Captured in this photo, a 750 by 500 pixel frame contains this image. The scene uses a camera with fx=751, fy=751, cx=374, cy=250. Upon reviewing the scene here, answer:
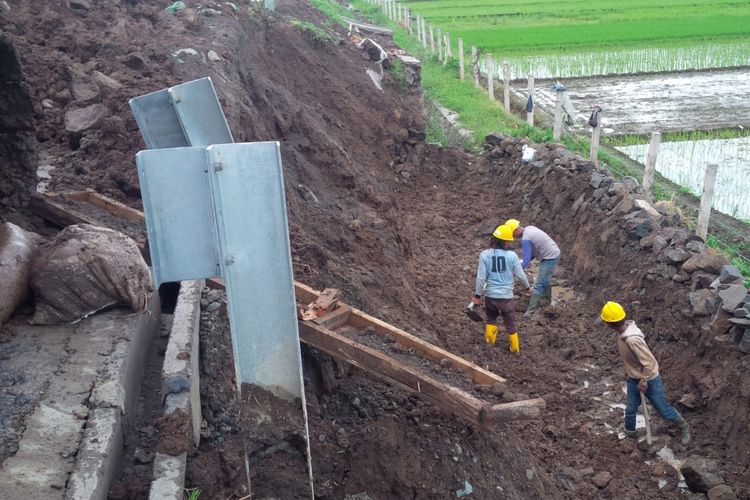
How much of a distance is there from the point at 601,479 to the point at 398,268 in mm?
3891

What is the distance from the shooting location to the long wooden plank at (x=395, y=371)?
4.55m

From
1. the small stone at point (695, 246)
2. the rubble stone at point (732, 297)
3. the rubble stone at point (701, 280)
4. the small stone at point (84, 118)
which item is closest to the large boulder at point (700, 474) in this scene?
the rubble stone at point (732, 297)

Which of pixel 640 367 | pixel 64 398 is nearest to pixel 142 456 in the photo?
pixel 64 398

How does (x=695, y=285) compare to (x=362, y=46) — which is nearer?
(x=695, y=285)

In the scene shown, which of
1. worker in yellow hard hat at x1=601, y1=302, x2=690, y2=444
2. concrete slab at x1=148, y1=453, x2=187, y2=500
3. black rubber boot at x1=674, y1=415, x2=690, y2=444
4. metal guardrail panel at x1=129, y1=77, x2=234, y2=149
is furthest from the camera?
black rubber boot at x1=674, y1=415, x2=690, y2=444

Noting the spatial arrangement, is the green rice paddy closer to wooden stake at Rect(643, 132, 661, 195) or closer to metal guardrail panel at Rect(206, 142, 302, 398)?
wooden stake at Rect(643, 132, 661, 195)

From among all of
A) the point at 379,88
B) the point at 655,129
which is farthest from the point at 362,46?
the point at 655,129

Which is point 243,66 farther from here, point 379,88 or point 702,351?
point 702,351

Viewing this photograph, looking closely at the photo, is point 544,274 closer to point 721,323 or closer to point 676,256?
point 676,256

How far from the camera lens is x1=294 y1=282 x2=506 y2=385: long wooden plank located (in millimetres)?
5027

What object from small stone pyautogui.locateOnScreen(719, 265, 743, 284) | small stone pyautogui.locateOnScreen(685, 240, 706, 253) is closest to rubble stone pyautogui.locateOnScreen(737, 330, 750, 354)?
small stone pyautogui.locateOnScreen(719, 265, 743, 284)

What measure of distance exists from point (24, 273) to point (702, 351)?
606 cm

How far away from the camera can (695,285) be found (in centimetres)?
795

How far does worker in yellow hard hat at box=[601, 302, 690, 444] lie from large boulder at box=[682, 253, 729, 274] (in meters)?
1.88
